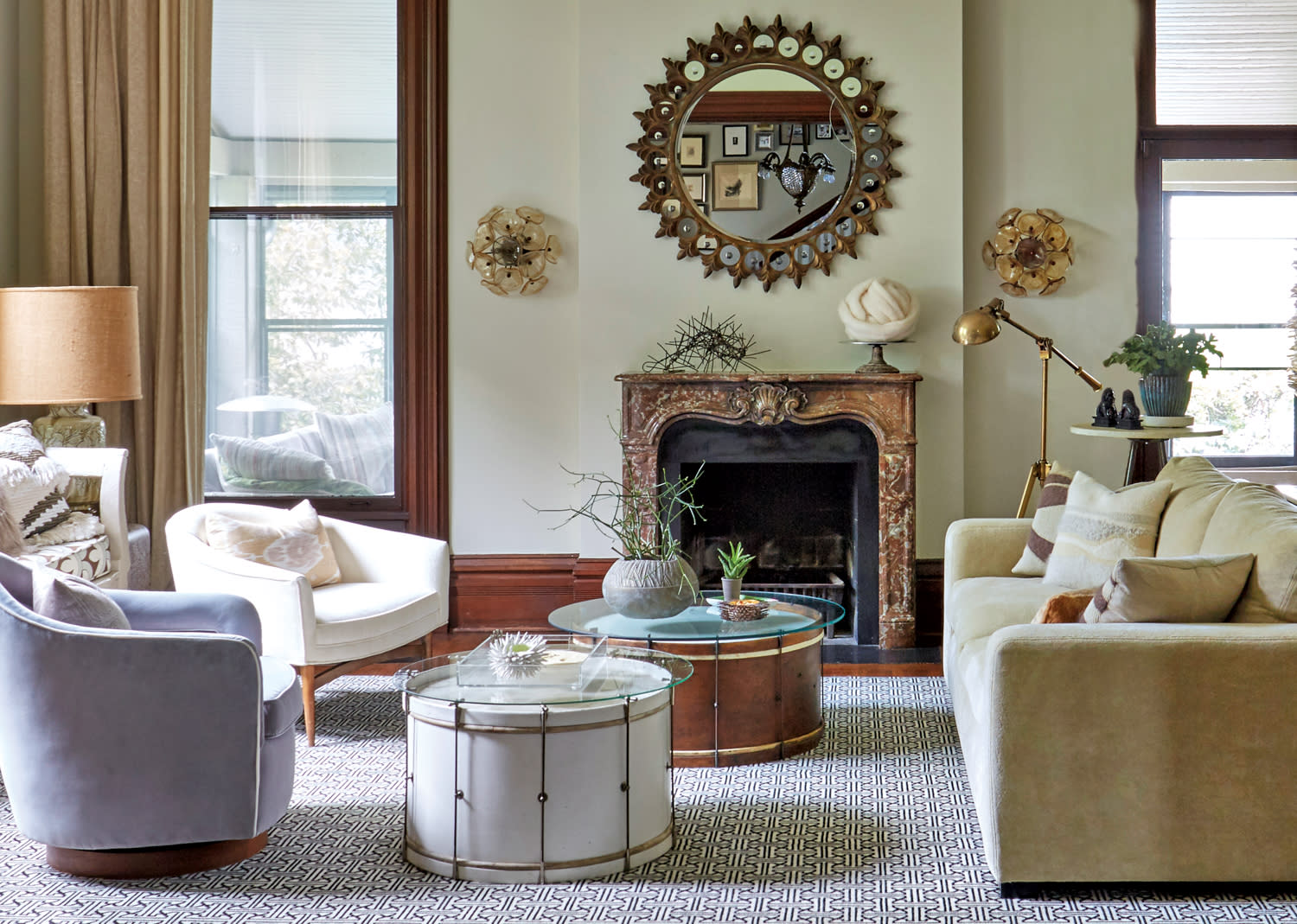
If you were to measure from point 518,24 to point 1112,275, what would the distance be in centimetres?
289

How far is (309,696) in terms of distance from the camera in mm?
3959

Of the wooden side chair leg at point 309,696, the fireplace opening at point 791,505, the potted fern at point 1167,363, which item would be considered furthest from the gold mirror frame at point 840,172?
the wooden side chair leg at point 309,696

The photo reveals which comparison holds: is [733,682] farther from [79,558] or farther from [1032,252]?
[1032,252]

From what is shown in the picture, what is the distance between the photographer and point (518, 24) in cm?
557

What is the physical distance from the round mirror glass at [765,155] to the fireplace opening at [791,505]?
0.90m

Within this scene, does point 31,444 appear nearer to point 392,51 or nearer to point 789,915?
point 392,51

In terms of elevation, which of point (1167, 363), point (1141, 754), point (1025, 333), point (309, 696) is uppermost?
point (1025, 333)

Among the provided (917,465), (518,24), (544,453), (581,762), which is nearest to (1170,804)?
(581,762)

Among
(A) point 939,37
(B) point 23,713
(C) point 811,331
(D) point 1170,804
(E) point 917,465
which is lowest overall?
(D) point 1170,804

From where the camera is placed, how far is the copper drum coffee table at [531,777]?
2830 millimetres

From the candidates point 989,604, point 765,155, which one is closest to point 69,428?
point 765,155

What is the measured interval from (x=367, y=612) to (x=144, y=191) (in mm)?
2355

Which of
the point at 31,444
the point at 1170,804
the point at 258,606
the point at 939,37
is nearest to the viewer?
the point at 1170,804

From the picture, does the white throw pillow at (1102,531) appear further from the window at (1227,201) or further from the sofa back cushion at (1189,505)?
the window at (1227,201)
